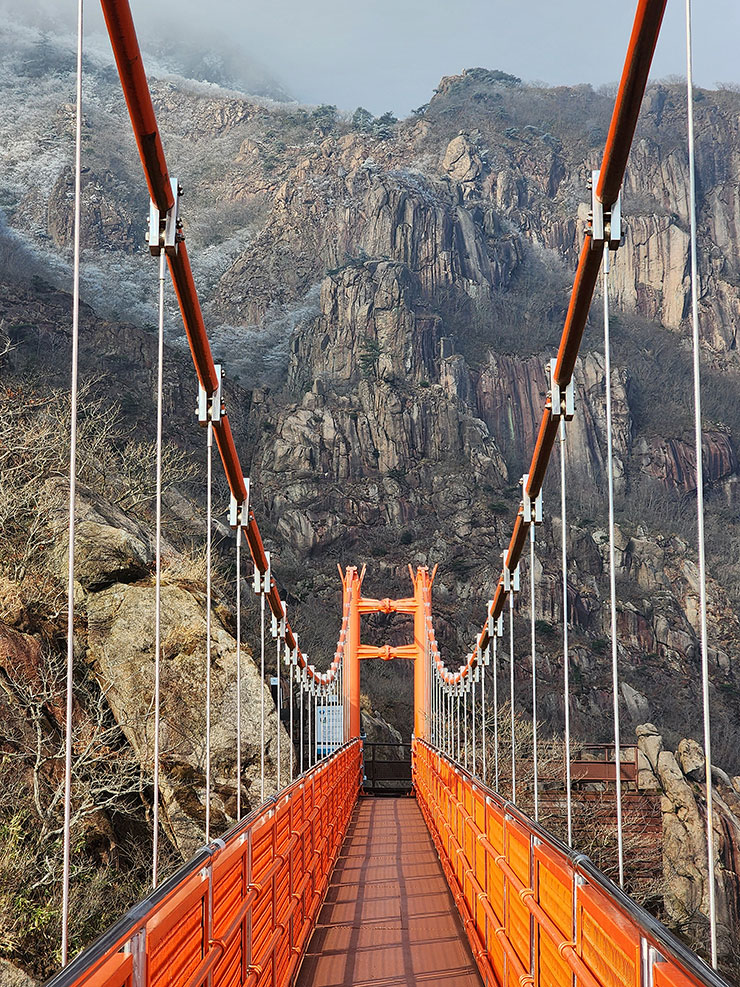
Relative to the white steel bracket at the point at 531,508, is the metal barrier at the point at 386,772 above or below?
below

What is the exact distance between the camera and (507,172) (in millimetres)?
121312

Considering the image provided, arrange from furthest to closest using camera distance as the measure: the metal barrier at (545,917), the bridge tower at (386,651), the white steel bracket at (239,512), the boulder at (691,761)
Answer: the bridge tower at (386,651) < the boulder at (691,761) < the white steel bracket at (239,512) < the metal barrier at (545,917)

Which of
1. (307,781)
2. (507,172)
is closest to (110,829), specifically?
(307,781)

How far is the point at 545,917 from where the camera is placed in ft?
12.0

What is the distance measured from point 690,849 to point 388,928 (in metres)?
19.8

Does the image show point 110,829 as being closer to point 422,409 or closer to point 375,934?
point 375,934

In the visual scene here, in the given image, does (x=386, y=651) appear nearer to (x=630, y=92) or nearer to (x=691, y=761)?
(x=691, y=761)

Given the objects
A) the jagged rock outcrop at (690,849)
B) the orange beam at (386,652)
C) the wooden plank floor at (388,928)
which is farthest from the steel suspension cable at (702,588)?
the orange beam at (386,652)

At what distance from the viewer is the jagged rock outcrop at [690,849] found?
2439 centimetres

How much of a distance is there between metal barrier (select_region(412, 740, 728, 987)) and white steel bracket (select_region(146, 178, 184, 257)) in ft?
10.0

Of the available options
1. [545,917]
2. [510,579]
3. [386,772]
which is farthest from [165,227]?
[386,772]

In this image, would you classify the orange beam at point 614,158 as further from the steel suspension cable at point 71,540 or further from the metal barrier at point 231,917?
the metal barrier at point 231,917

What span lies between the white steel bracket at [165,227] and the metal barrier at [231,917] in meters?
2.66

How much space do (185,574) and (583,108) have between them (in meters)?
130
